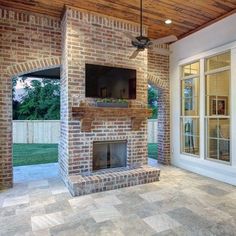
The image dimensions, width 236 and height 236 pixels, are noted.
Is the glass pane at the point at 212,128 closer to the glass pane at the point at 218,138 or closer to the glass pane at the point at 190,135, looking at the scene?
the glass pane at the point at 218,138

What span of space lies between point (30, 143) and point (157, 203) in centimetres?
816

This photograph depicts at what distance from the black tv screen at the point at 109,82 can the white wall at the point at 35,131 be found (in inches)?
255

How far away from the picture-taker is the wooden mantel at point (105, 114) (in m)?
3.86

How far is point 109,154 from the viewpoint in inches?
177

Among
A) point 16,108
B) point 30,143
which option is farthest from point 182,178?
point 16,108

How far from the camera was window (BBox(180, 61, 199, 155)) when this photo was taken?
16.6ft

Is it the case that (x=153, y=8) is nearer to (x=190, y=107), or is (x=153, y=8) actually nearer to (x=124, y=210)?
(x=190, y=107)

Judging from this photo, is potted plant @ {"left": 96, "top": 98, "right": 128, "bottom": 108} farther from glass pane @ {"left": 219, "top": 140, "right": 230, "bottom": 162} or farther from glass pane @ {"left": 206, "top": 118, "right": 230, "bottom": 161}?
glass pane @ {"left": 219, "top": 140, "right": 230, "bottom": 162}

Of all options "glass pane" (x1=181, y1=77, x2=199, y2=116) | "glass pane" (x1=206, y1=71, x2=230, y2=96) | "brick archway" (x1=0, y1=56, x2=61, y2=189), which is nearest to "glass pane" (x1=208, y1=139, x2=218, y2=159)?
"glass pane" (x1=181, y1=77, x2=199, y2=116)

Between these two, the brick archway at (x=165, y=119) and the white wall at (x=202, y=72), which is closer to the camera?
the white wall at (x=202, y=72)

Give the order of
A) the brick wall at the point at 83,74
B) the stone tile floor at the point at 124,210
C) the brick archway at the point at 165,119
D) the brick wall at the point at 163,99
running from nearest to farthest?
the stone tile floor at the point at 124,210 → the brick wall at the point at 83,74 → the brick wall at the point at 163,99 → the brick archway at the point at 165,119

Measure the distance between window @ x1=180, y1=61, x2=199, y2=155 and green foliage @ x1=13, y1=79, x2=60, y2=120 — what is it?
29.9 feet

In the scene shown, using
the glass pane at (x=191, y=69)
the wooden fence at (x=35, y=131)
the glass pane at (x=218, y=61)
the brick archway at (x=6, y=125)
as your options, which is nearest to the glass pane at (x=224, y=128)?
the glass pane at (x=218, y=61)

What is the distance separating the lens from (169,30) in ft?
16.2
